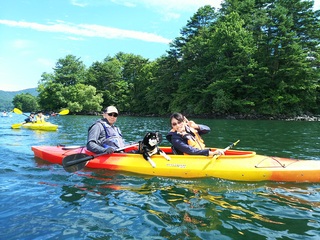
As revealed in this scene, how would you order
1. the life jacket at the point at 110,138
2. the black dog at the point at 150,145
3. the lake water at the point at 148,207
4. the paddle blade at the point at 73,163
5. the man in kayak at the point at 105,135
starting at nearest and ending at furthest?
the lake water at the point at 148,207, the paddle blade at the point at 73,163, the black dog at the point at 150,145, the man in kayak at the point at 105,135, the life jacket at the point at 110,138

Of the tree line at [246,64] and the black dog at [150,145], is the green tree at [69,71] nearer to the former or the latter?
the tree line at [246,64]

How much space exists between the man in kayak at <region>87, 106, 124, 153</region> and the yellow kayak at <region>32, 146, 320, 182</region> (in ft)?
0.79

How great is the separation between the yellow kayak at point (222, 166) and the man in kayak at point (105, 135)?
242 millimetres

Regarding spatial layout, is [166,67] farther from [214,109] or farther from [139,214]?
[139,214]

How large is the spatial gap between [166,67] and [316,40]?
21.7 metres

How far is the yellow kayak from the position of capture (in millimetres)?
5504

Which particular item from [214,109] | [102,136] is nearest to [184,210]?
[102,136]

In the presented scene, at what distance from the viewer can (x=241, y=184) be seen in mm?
5457

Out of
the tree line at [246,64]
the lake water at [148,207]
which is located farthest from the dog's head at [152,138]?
the tree line at [246,64]

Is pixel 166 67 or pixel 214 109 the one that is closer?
pixel 214 109

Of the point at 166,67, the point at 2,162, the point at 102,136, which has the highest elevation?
the point at 166,67

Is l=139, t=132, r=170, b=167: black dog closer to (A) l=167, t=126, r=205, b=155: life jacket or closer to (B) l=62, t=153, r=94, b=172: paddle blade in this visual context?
(A) l=167, t=126, r=205, b=155: life jacket

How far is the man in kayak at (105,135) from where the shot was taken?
6312 millimetres

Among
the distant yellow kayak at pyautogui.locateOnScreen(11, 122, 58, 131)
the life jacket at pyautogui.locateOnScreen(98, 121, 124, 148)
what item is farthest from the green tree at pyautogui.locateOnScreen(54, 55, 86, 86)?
the life jacket at pyautogui.locateOnScreen(98, 121, 124, 148)
